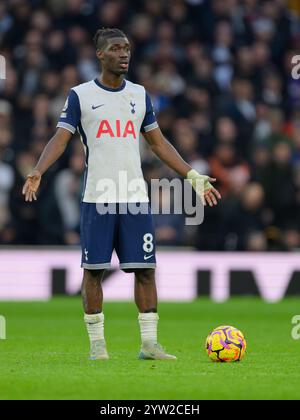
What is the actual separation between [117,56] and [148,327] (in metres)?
2.14

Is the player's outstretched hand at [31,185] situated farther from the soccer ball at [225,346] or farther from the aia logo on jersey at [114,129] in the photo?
the soccer ball at [225,346]

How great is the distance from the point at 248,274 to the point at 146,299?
30.1 ft

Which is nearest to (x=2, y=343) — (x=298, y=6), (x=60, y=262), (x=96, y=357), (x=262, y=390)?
(x=96, y=357)

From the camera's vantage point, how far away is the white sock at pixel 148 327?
1002cm

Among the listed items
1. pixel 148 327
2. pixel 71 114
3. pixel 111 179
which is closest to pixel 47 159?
pixel 71 114

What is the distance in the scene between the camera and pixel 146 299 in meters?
10.1

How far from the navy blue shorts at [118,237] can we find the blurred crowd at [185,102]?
8.43 metres

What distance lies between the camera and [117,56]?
9.91 metres

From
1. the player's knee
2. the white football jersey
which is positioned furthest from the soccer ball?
the white football jersey

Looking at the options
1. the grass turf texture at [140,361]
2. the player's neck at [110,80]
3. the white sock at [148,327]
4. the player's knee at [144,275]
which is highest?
the player's neck at [110,80]

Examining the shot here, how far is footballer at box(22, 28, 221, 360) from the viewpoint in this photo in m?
9.93
